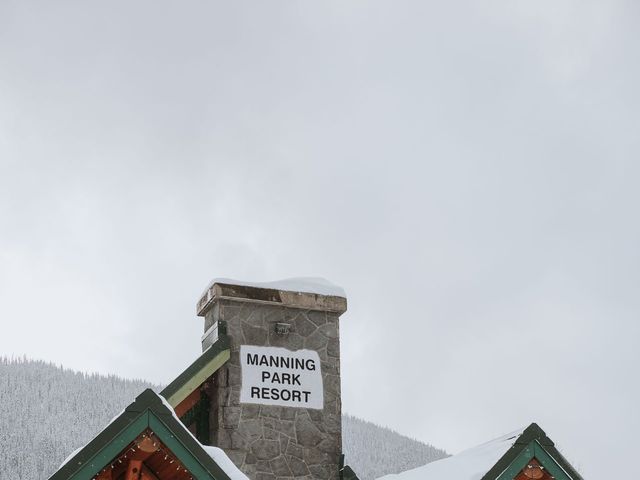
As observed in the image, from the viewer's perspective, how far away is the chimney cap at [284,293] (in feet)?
42.2

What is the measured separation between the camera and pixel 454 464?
10.6 meters

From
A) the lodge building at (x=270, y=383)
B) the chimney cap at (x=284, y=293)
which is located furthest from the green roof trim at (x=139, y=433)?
the chimney cap at (x=284, y=293)

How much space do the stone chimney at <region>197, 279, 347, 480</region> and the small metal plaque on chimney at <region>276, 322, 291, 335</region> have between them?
1 centimetres

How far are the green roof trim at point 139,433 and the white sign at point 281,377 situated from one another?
4403mm

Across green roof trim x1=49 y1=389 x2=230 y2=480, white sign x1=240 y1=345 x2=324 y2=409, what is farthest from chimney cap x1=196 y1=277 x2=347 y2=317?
green roof trim x1=49 y1=389 x2=230 y2=480

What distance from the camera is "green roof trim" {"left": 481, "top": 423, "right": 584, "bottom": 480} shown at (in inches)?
364

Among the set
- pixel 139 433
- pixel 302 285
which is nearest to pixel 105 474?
pixel 139 433

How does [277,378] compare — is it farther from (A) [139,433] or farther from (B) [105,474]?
(A) [139,433]

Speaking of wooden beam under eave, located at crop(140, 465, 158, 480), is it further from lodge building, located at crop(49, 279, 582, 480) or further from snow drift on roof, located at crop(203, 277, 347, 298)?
snow drift on roof, located at crop(203, 277, 347, 298)

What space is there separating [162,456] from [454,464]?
3661mm

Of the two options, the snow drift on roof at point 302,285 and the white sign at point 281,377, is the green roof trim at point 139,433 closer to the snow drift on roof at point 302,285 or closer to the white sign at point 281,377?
the white sign at point 281,377

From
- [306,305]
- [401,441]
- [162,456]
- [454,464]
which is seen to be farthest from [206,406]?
[401,441]

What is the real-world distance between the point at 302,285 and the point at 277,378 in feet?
4.49

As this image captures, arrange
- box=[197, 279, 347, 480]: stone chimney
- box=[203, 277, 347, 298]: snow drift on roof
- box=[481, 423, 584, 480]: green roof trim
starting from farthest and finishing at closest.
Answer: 1. box=[203, 277, 347, 298]: snow drift on roof
2. box=[197, 279, 347, 480]: stone chimney
3. box=[481, 423, 584, 480]: green roof trim
